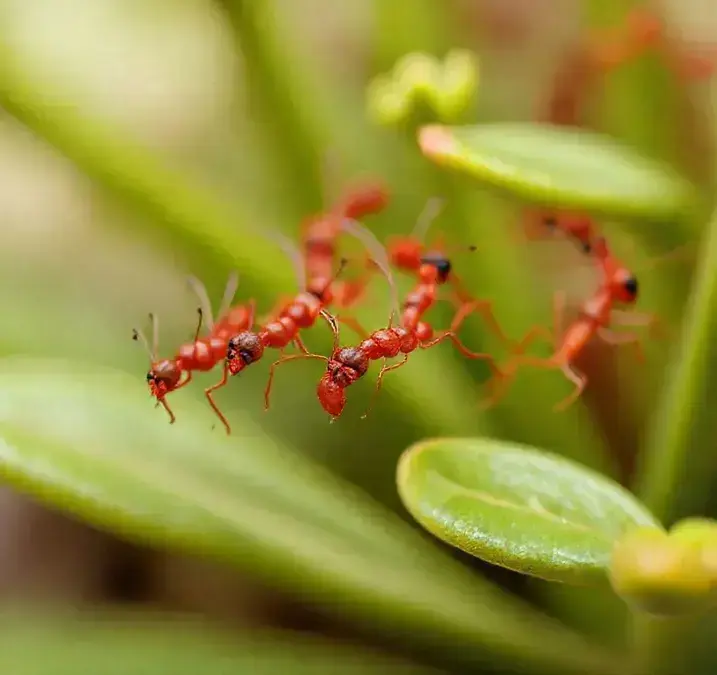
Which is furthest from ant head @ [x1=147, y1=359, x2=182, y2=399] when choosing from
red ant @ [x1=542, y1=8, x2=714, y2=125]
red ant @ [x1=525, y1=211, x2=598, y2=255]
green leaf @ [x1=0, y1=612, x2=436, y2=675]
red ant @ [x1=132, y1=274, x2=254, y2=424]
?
red ant @ [x1=542, y1=8, x2=714, y2=125]

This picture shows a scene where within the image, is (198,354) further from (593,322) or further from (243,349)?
(593,322)

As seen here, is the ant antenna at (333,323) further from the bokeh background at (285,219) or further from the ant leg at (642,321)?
the ant leg at (642,321)

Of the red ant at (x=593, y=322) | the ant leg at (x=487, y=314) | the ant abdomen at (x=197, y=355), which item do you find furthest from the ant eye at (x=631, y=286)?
the ant abdomen at (x=197, y=355)

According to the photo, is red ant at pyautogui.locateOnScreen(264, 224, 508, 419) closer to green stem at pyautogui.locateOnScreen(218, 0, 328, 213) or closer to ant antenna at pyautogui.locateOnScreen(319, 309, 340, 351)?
ant antenna at pyautogui.locateOnScreen(319, 309, 340, 351)

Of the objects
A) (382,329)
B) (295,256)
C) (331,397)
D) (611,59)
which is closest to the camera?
(331,397)

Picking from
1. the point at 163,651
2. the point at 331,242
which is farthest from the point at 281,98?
the point at 163,651

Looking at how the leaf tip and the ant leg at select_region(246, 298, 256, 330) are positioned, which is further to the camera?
the ant leg at select_region(246, 298, 256, 330)
